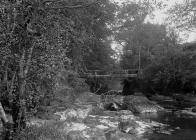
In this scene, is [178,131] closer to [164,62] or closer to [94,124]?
[94,124]

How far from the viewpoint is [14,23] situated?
207 inches

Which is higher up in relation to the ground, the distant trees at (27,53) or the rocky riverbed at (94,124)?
the distant trees at (27,53)

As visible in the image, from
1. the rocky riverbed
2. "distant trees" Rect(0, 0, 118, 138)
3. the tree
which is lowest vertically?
the rocky riverbed

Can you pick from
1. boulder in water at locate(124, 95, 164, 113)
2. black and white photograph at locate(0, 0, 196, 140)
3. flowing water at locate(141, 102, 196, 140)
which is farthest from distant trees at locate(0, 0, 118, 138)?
boulder in water at locate(124, 95, 164, 113)

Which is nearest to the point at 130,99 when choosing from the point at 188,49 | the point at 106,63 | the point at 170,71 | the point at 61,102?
the point at 106,63

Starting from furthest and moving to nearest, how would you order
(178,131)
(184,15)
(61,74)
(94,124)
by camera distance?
(184,15) → (178,131) → (94,124) → (61,74)

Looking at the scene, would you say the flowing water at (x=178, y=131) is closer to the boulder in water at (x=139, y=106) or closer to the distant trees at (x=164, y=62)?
the boulder in water at (x=139, y=106)

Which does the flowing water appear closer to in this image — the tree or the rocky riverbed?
the rocky riverbed

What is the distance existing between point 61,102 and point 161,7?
581cm

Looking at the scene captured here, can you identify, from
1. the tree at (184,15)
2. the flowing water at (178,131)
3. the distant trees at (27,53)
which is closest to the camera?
the distant trees at (27,53)

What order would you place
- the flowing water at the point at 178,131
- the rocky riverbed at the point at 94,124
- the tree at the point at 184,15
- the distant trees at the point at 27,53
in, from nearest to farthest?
the distant trees at the point at 27,53, the rocky riverbed at the point at 94,124, the flowing water at the point at 178,131, the tree at the point at 184,15

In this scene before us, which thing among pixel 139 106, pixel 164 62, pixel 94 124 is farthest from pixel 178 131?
pixel 164 62

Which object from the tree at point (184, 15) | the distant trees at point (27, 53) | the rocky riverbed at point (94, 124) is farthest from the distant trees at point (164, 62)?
the distant trees at point (27, 53)

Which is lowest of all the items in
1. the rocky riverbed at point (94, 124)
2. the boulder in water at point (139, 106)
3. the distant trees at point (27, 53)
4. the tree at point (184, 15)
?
the boulder in water at point (139, 106)
